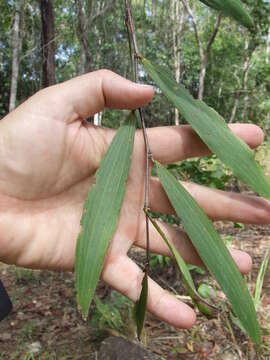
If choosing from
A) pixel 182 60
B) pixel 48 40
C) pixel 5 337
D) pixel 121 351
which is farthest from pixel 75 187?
pixel 182 60

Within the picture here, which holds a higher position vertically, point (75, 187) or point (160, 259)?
point (75, 187)

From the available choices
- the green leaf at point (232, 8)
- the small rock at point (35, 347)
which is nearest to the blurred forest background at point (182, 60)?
the green leaf at point (232, 8)

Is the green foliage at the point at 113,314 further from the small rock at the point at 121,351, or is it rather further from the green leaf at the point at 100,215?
the green leaf at the point at 100,215

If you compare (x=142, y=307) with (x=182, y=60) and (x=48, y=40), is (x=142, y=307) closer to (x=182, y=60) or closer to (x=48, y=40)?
(x=48, y=40)

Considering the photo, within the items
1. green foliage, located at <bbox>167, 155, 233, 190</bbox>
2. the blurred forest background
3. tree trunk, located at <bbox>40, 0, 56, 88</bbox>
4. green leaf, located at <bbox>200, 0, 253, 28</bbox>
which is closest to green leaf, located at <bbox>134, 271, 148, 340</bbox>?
green leaf, located at <bbox>200, 0, 253, 28</bbox>

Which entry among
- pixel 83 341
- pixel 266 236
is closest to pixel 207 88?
pixel 266 236

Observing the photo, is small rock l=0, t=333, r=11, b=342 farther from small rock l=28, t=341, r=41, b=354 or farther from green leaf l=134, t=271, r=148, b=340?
green leaf l=134, t=271, r=148, b=340
